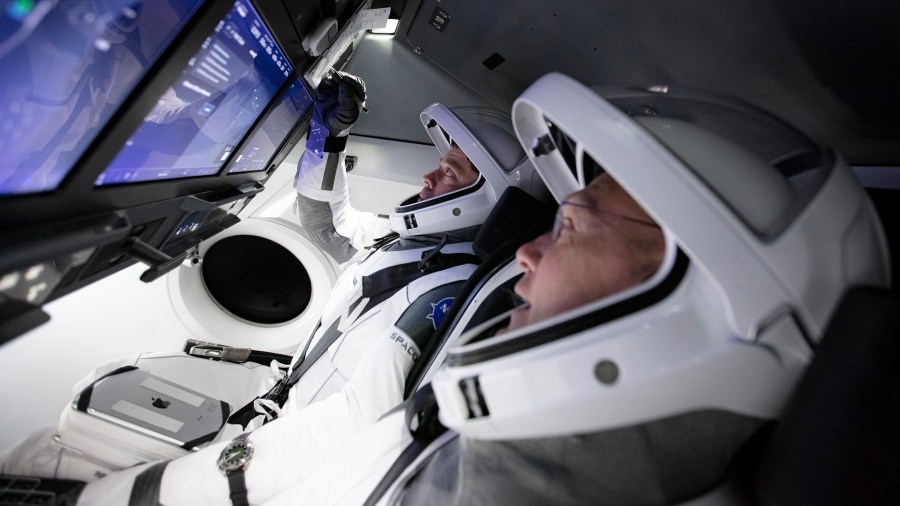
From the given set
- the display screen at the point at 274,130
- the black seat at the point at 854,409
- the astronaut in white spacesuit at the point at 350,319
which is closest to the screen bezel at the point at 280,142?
the display screen at the point at 274,130

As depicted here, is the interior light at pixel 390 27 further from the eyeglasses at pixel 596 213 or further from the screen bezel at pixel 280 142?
the eyeglasses at pixel 596 213

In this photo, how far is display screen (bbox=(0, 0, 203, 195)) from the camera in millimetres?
567

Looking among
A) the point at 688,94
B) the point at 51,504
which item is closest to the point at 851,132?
the point at 688,94

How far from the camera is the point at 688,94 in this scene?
0.89 m

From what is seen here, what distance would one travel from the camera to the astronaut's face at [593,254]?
787 millimetres

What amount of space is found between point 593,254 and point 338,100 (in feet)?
4.95

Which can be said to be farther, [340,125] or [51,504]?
[340,125]

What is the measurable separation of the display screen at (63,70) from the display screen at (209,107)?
80mm

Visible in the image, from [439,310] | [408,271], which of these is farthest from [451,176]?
[439,310]

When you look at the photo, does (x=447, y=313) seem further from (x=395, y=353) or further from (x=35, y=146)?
(x=35, y=146)

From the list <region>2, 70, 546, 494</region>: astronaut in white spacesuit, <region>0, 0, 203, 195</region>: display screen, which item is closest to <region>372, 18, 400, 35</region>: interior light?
<region>2, 70, 546, 494</region>: astronaut in white spacesuit

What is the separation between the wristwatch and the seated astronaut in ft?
2.38

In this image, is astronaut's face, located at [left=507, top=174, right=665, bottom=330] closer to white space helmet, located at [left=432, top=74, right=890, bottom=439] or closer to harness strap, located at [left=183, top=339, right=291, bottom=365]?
white space helmet, located at [left=432, top=74, right=890, bottom=439]

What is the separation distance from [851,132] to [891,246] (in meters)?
0.94
